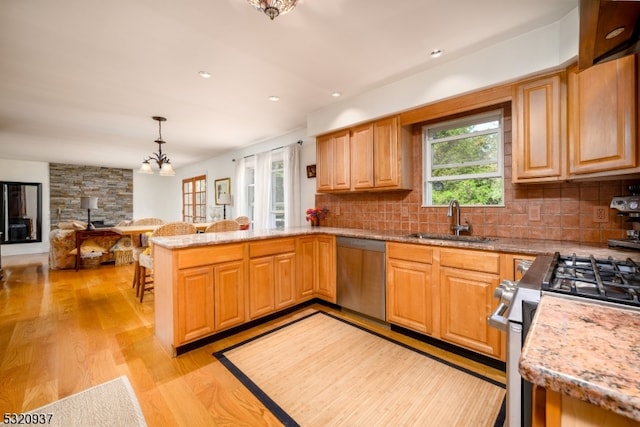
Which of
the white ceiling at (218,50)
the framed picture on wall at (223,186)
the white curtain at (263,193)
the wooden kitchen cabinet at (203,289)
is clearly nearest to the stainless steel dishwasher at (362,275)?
the wooden kitchen cabinet at (203,289)

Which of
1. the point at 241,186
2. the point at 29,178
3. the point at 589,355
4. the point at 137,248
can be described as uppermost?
the point at 29,178

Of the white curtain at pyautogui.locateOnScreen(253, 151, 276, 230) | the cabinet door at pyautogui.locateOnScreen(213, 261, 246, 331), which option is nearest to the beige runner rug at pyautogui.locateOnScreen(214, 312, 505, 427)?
the cabinet door at pyautogui.locateOnScreen(213, 261, 246, 331)

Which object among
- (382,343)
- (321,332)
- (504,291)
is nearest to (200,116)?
(321,332)

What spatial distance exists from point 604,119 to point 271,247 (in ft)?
8.71

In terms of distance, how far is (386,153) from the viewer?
2.94m

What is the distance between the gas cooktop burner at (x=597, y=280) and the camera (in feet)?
2.64

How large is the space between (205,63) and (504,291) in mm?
2773

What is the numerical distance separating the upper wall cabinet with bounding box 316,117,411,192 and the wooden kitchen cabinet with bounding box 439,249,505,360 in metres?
1.05

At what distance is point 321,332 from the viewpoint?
2566mm

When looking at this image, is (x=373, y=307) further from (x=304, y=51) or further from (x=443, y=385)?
(x=304, y=51)

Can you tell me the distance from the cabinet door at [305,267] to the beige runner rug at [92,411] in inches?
66.0

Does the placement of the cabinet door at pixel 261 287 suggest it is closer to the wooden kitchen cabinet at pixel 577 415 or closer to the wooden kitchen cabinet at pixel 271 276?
the wooden kitchen cabinet at pixel 271 276

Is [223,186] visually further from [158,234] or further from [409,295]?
[409,295]

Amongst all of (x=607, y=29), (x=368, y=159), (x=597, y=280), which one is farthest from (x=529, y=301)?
(x=368, y=159)
